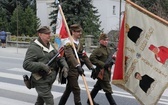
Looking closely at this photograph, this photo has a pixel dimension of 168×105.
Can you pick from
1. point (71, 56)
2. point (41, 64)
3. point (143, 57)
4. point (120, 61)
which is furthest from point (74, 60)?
point (143, 57)

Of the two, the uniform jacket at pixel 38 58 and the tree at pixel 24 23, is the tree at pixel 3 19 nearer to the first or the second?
the tree at pixel 24 23

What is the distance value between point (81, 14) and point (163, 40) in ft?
81.0

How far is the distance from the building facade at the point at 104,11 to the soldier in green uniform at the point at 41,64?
2922 centimetres

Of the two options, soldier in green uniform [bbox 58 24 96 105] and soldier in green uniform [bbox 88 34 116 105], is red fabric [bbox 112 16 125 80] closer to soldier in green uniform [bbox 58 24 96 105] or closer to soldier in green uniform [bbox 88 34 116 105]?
soldier in green uniform [bbox 58 24 96 105]

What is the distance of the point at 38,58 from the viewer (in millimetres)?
4523

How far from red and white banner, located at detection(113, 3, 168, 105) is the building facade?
2945cm

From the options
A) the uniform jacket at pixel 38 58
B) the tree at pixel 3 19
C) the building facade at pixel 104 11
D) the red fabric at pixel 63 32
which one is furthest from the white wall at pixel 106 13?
the uniform jacket at pixel 38 58

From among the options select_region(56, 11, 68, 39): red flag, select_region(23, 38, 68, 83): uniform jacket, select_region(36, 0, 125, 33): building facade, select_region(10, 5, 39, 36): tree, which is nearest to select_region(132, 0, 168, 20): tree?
select_region(36, 0, 125, 33): building facade

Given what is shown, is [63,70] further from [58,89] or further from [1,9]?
[1,9]

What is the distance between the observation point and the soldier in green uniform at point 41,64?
4.43m

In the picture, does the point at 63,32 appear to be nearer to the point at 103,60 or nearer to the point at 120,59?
the point at 103,60

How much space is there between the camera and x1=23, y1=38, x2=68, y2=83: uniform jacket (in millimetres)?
4416

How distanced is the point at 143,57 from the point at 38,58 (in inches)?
64.2

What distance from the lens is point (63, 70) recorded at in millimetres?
4691
